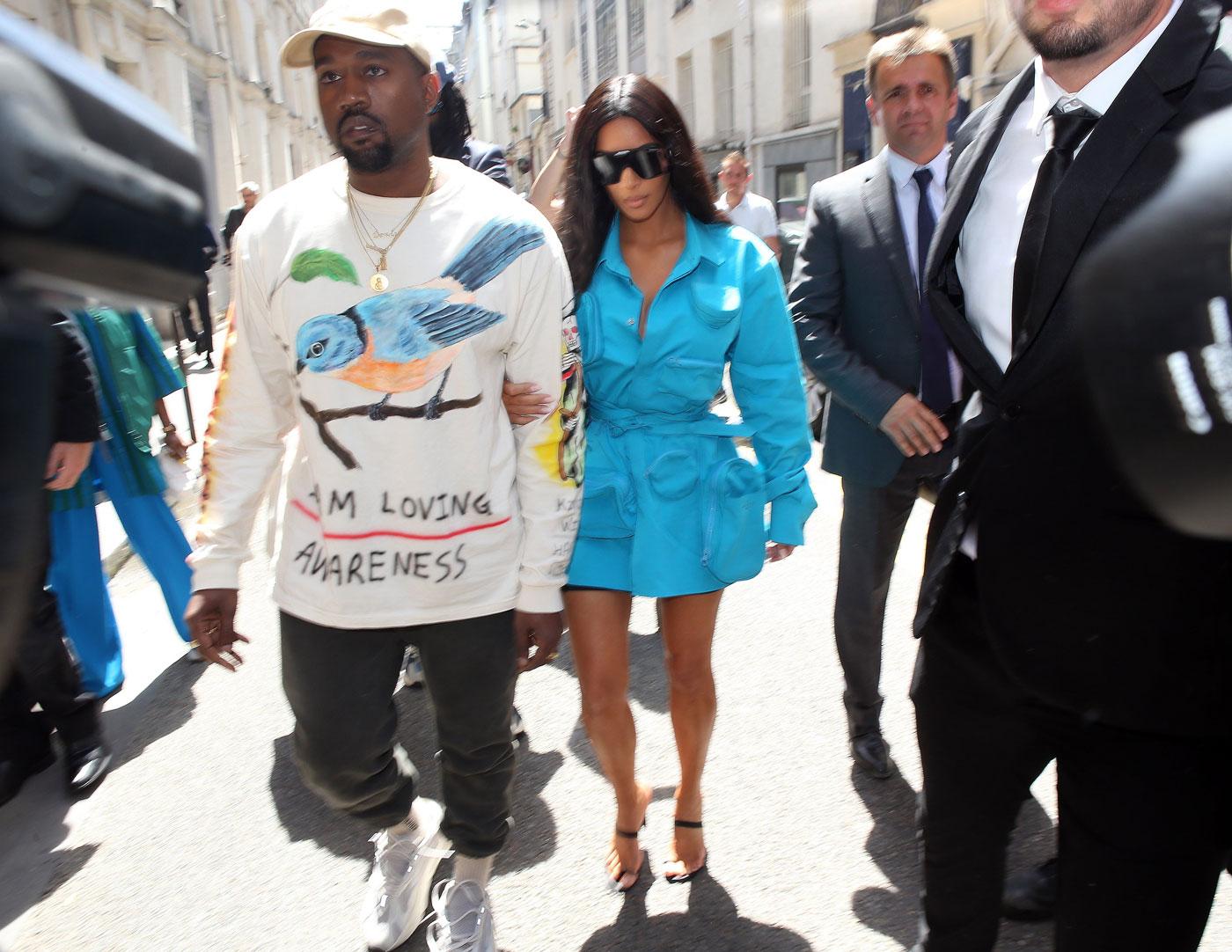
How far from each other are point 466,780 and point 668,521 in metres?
0.78

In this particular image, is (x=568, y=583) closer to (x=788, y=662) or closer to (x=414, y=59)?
(x=414, y=59)

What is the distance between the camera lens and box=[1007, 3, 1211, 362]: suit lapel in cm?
150

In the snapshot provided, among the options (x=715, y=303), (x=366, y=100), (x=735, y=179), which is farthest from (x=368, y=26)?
(x=735, y=179)

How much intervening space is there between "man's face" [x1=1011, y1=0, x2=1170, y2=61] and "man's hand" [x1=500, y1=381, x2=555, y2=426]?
1.16m

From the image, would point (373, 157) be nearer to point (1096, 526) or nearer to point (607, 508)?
point (607, 508)

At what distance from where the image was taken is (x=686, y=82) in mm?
25656

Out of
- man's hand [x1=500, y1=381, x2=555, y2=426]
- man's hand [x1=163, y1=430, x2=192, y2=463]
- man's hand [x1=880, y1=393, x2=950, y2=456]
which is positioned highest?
man's hand [x1=500, y1=381, x2=555, y2=426]

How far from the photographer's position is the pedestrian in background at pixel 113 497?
11.8 feet

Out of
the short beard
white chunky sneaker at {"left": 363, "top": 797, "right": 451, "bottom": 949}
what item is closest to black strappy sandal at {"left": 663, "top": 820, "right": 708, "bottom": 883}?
white chunky sneaker at {"left": 363, "top": 797, "right": 451, "bottom": 949}

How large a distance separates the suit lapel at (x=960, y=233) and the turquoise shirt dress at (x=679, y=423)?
2.32ft

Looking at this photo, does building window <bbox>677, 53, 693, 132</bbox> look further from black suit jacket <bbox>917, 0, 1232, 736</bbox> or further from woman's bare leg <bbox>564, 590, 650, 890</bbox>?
black suit jacket <bbox>917, 0, 1232, 736</bbox>

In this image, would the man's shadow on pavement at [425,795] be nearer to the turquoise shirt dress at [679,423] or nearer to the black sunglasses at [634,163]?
the turquoise shirt dress at [679,423]

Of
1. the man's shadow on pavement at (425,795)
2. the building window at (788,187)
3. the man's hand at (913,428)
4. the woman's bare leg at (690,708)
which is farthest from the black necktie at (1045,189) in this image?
the building window at (788,187)

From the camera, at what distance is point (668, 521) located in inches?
99.6
